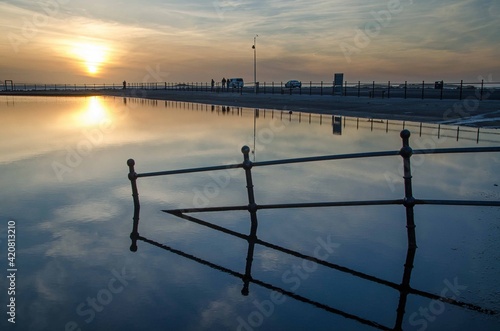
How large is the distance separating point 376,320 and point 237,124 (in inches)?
858

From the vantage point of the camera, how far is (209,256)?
663cm

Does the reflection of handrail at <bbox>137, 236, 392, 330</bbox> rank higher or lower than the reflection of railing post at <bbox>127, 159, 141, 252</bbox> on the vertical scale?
lower

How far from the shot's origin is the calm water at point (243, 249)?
4.99 meters

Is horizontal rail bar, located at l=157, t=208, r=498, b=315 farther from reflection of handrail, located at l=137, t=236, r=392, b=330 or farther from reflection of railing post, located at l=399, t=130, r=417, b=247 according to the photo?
reflection of railing post, located at l=399, t=130, r=417, b=247

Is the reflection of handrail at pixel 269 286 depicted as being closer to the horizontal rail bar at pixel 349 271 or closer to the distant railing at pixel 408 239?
the distant railing at pixel 408 239

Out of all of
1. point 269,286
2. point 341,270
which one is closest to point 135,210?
point 269,286

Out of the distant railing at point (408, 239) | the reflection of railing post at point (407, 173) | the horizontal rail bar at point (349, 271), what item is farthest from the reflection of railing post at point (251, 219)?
the reflection of railing post at point (407, 173)

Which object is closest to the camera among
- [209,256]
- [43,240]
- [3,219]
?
[209,256]

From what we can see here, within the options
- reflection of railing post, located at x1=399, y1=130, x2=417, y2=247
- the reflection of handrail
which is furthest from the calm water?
reflection of railing post, located at x1=399, y1=130, x2=417, y2=247

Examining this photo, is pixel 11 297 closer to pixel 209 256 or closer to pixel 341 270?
pixel 209 256

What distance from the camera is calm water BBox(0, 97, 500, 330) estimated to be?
4.99 meters

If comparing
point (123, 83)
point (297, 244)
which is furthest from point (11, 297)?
point (123, 83)

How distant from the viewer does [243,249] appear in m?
6.89

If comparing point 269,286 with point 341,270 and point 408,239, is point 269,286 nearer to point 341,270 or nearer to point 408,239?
point 341,270
